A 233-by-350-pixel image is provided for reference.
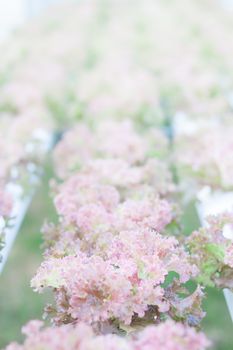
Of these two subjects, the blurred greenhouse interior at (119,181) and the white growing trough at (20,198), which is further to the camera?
the white growing trough at (20,198)

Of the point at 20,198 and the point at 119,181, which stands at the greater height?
the point at 119,181

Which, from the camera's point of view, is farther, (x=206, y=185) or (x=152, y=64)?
(x=152, y=64)

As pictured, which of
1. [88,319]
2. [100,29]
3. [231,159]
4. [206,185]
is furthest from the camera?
[100,29]

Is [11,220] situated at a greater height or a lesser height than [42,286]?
greater

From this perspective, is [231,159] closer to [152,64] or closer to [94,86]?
[94,86]

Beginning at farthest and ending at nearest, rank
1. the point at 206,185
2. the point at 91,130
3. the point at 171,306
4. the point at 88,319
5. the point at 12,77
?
the point at 12,77, the point at 91,130, the point at 206,185, the point at 171,306, the point at 88,319

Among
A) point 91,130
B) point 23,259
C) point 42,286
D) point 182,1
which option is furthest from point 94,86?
point 182,1

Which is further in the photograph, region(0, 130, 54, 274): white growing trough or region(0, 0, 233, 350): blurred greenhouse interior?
region(0, 130, 54, 274): white growing trough

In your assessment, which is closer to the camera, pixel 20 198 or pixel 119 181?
pixel 119 181
